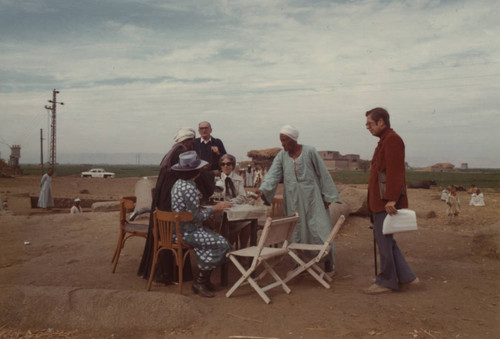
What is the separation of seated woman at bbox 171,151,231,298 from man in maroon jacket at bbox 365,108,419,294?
1720 mm

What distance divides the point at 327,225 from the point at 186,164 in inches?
84.9

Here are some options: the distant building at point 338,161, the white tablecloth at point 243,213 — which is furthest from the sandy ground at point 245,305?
the distant building at point 338,161

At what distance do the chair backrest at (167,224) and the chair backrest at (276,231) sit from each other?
0.82 metres

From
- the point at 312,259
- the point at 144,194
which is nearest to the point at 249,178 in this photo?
the point at 144,194

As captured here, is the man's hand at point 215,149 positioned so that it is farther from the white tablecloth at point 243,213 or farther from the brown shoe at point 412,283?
the brown shoe at point 412,283

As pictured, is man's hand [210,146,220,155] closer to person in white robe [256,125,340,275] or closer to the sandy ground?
person in white robe [256,125,340,275]

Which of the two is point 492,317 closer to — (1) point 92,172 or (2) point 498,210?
(2) point 498,210

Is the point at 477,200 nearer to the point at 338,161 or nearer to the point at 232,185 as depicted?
the point at 232,185

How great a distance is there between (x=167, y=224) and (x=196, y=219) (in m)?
0.36

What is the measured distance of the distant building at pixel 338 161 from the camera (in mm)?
82944

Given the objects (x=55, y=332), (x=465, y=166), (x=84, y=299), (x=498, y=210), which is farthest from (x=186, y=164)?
(x=465, y=166)

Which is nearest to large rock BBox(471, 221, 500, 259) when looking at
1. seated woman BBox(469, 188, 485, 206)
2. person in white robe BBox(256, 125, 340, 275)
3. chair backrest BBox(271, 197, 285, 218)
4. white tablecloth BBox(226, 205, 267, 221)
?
person in white robe BBox(256, 125, 340, 275)

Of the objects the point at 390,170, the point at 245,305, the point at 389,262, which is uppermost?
the point at 390,170

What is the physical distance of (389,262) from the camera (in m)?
5.12
